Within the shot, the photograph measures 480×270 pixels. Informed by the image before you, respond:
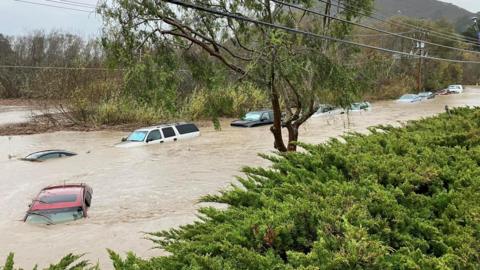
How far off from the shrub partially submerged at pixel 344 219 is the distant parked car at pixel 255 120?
23861mm

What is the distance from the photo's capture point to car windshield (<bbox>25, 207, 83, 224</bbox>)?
456 inches

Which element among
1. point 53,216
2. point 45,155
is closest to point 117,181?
point 53,216

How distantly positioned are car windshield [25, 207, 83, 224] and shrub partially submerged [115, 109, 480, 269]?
25.7 feet

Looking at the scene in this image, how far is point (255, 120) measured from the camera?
97.1 feet

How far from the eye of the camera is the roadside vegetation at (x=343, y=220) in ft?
9.83

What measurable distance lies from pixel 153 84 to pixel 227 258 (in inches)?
338

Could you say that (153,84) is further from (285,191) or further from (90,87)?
(90,87)

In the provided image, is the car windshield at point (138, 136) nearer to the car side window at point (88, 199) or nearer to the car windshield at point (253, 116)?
the car windshield at point (253, 116)

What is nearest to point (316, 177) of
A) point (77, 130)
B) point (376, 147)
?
point (376, 147)

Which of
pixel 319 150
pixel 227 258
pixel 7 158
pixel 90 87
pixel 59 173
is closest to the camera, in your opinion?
pixel 227 258

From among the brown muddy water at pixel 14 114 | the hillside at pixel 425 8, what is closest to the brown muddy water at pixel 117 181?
the brown muddy water at pixel 14 114

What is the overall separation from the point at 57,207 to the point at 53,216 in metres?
0.23

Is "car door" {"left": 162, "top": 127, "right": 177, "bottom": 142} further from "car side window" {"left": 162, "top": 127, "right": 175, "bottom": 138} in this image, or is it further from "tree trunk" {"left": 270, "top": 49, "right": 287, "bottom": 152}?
"tree trunk" {"left": 270, "top": 49, "right": 287, "bottom": 152}

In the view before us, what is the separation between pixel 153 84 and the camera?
37.1ft
